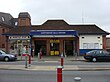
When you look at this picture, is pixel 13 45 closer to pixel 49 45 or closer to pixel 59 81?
pixel 49 45

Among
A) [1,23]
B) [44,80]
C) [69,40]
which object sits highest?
[1,23]

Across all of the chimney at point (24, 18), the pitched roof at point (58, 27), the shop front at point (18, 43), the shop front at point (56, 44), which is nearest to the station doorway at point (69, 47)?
the shop front at point (56, 44)

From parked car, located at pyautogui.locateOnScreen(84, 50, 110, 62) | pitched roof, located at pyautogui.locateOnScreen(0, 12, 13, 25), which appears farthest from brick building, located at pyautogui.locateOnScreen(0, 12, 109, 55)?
pitched roof, located at pyautogui.locateOnScreen(0, 12, 13, 25)

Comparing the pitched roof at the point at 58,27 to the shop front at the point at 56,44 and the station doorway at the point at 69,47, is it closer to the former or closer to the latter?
the shop front at the point at 56,44

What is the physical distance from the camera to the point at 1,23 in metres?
67.9

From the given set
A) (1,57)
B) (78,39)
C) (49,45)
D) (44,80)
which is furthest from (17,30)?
(44,80)

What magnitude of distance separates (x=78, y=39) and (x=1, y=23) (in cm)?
2755

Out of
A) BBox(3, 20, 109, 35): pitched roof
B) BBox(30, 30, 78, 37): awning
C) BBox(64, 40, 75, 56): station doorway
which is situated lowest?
BBox(64, 40, 75, 56): station doorway

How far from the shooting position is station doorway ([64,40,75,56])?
4641 cm

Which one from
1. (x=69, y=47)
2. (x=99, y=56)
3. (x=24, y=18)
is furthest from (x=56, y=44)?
(x=24, y=18)

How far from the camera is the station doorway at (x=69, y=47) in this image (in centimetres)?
4641

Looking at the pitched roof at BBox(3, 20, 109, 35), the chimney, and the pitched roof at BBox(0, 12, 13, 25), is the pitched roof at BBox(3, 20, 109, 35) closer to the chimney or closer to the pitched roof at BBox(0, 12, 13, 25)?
the pitched roof at BBox(0, 12, 13, 25)

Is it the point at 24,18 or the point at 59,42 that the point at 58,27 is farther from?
the point at 24,18

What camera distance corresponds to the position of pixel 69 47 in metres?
46.7
